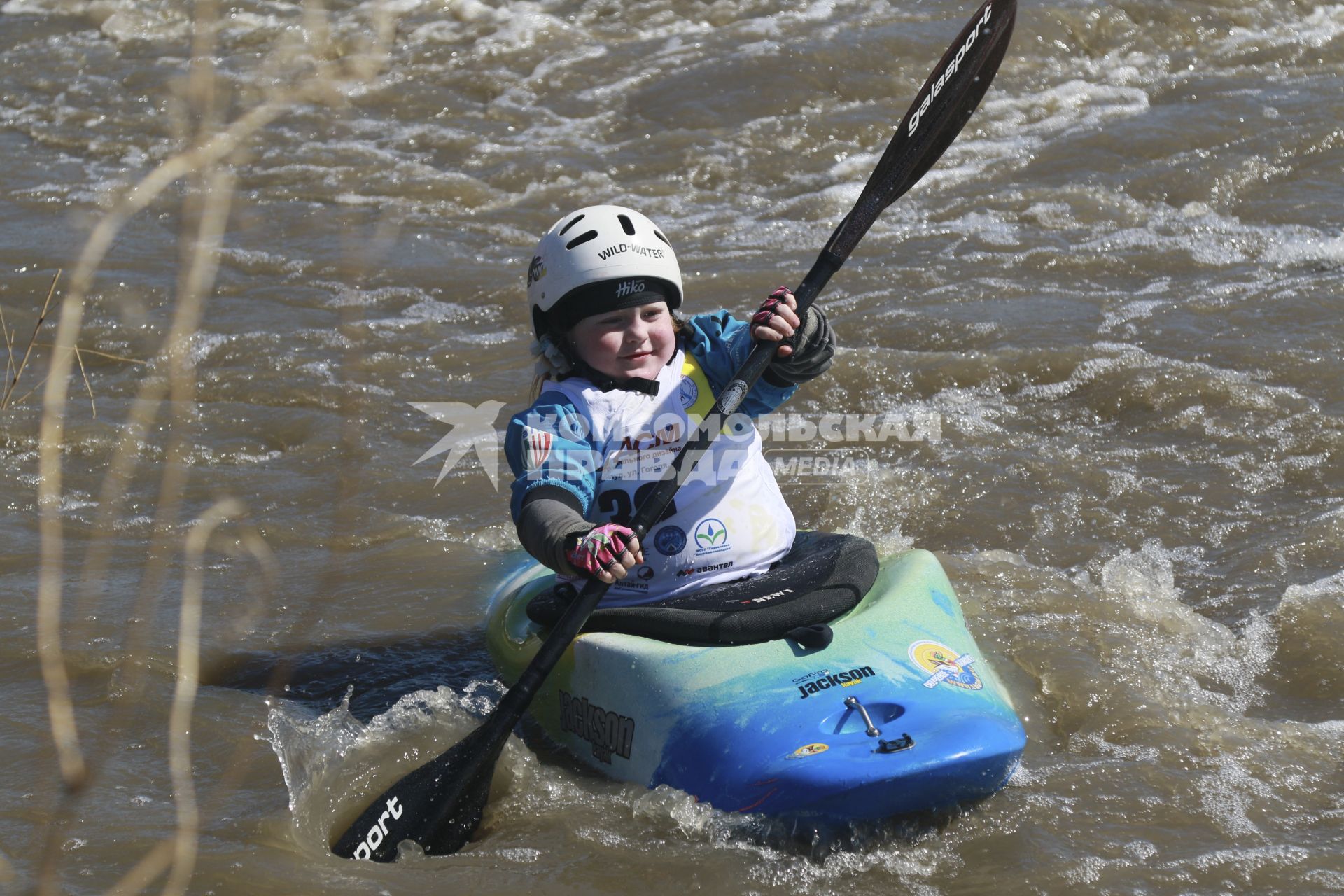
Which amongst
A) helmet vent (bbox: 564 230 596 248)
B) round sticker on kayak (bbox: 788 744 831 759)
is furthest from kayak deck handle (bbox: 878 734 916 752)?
helmet vent (bbox: 564 230 596 248)

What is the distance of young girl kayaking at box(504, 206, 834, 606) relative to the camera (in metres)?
3.47

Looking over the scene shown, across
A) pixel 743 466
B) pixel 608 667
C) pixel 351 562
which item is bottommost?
pixel 351 562

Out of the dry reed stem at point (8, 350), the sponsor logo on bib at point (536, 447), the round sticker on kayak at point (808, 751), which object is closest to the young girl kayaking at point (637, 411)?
the sponsor logo on bib at point (536, 447)

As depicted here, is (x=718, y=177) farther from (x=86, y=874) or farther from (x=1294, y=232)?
(x=86, y=874)

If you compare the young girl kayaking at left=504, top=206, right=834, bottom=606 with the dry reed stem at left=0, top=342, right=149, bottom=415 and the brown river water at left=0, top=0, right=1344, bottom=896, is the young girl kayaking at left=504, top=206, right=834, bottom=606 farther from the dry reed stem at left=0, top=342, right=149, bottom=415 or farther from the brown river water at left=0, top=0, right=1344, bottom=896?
the dry reed stem at left=0, top=342, right=149, bottom=415

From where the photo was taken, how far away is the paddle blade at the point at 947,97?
4023 mm

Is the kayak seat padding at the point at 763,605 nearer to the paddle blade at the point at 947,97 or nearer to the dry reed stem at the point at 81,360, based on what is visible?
the paddle blade at the point at 947,97

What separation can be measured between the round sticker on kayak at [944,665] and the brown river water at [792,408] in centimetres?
26

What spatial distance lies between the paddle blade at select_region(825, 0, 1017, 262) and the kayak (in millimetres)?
1090

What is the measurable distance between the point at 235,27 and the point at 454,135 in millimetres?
3664

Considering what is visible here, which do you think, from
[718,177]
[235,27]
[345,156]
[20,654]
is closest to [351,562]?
[20,654]

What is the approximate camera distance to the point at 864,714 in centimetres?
296

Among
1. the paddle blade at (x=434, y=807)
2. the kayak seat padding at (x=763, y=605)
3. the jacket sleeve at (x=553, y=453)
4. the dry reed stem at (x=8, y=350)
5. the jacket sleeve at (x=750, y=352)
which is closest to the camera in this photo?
the dry reed stem at (x=8, y=350)

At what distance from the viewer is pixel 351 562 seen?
461 cm
